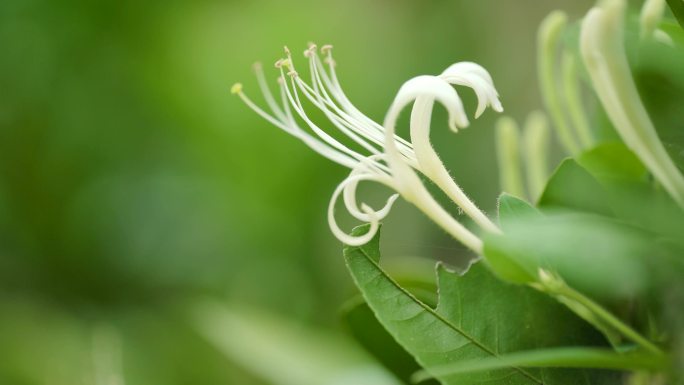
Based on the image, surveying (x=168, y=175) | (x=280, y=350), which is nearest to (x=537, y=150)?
(x=280, y=350)

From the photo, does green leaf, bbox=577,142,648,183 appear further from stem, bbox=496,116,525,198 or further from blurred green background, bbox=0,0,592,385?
blurred green background, bbox=0,0,592,385

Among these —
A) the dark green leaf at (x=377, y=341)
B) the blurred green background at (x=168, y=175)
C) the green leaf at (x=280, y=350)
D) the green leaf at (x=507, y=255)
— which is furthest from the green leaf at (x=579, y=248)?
the blurred green background at (x=168, y=175)

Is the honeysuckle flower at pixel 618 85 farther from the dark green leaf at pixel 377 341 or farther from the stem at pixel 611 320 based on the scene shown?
the dark green leaf at pixel 377 341

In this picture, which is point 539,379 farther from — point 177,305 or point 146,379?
point 177,305

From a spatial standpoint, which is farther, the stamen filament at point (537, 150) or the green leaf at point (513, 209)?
the stamen filament at point (537, 150)

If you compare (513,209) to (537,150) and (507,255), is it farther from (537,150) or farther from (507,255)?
(537,150)

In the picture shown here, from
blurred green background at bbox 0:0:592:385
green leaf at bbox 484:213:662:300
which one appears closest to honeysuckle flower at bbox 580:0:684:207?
green leaf at bbox 484:213:662:300
